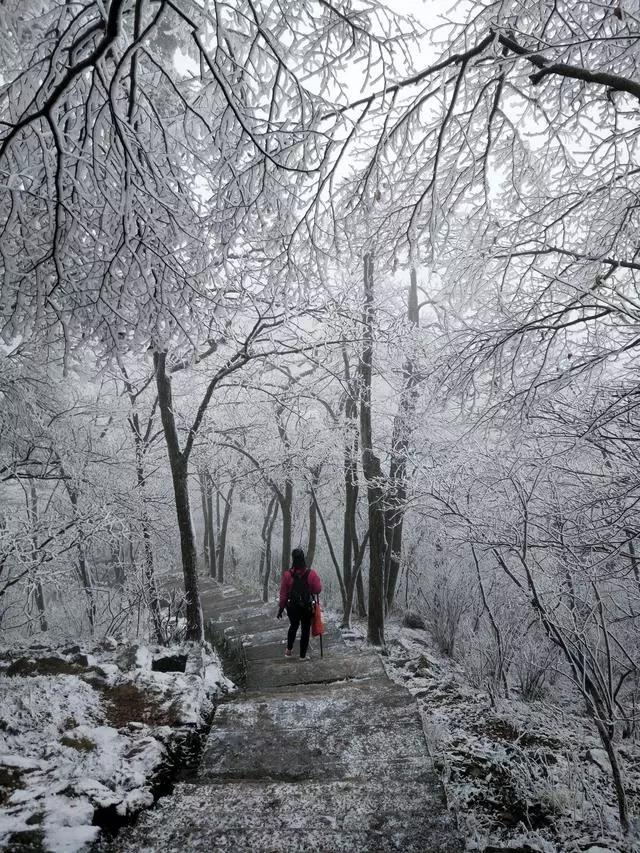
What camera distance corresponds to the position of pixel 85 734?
3.31m

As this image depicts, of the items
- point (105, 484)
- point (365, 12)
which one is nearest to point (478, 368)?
point (365, 12)

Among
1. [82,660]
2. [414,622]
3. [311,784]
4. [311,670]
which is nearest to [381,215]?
[311,784]

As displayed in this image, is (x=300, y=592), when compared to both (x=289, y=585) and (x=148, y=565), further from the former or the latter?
(x=148, y=565)

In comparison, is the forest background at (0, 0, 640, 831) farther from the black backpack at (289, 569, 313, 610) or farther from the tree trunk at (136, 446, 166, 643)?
the black backpack at (289, 569, 313, 610)

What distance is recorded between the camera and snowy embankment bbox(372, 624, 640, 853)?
2.82m

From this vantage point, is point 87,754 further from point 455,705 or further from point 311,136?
point 311,136

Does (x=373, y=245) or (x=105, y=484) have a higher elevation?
(x=373, y=245)

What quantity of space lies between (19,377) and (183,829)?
17.9ft

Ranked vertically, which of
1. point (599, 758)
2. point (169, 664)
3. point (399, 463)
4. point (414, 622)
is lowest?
point (414, 622)

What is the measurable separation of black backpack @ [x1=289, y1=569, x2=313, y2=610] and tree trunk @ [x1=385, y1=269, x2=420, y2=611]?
7.48ft

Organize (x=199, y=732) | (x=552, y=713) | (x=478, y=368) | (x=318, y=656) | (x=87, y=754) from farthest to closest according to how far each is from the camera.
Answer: (x=318, y=656) < (x=552, y=713) < (x=199, y=732) < (x=478, y=368) < (x=87, y=754)

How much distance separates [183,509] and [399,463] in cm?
426

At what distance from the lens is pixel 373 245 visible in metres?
3.86

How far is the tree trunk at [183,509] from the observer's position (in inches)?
267
